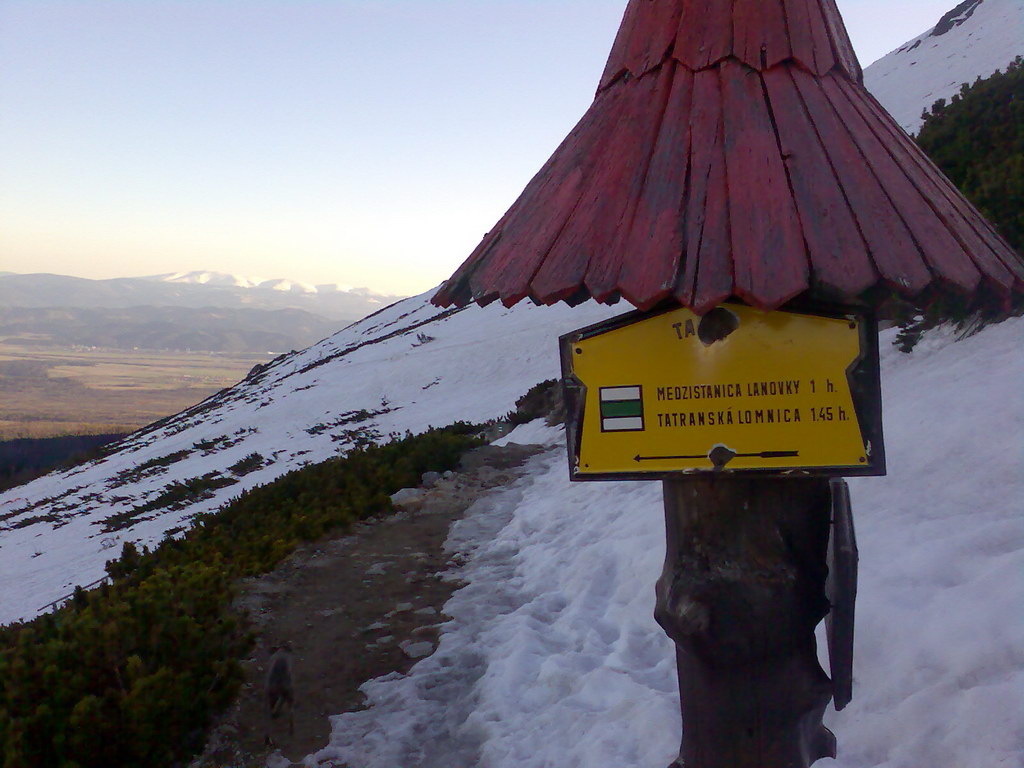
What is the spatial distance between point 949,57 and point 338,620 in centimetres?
3962

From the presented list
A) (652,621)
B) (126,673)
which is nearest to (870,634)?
(652,621)

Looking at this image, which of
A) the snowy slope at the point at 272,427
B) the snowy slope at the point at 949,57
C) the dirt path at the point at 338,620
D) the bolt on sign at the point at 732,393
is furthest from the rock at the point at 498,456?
the snowy slope at the point at 949,57

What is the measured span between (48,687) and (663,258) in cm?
435

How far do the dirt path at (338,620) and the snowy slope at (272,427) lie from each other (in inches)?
227

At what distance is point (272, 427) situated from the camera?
2511cm

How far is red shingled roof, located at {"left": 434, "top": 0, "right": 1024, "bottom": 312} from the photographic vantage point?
163cm

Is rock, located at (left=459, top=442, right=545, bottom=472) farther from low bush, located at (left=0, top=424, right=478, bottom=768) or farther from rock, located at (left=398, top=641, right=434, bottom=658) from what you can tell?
rock, located at (left=398, top=641, right=434, bottom=658)

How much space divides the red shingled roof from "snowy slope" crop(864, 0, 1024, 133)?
24835 millimetres

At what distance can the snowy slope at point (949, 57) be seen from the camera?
27766 mm

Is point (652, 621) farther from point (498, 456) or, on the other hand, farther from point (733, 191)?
point (498, 456)

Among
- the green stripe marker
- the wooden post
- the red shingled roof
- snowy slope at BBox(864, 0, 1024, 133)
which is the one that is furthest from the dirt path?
snowy slope at BBox(864, 0, 1024, 133)

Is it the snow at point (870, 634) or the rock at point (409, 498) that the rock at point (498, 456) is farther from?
the snow at point (870, 634)

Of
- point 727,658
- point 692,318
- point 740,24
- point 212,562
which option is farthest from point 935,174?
point 212,562

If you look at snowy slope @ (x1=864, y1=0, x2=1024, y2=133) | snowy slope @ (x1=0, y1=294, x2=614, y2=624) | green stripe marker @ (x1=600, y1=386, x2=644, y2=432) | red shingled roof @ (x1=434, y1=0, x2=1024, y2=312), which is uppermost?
snowy slope @ (x1=864, y1=0, x2=1024, y2=133)
